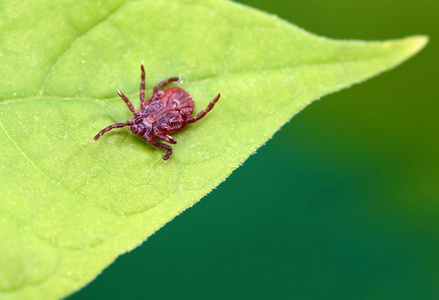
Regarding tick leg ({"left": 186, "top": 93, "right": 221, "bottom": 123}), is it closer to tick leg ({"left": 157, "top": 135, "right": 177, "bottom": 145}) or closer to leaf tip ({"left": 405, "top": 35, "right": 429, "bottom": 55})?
tick leg ({"left": 157, "top": 135, "right": 177, "bottom": 145})

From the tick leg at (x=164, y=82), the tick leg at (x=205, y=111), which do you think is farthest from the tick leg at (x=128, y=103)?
the tick leg at (x=205, y=111)

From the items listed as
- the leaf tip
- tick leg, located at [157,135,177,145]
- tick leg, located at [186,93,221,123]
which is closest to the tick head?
tick leg, located at [157,135,177,145]

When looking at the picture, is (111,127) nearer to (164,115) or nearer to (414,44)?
(164,115)

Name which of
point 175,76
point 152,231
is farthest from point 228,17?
point 152,231

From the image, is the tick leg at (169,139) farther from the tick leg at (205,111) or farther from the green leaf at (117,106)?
the tick leg at (205,111)

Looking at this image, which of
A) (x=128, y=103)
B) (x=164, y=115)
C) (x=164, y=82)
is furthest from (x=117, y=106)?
(x=164, y=115)
